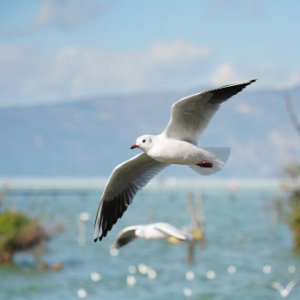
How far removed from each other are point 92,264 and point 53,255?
2.67 meters

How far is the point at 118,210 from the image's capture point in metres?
9.09

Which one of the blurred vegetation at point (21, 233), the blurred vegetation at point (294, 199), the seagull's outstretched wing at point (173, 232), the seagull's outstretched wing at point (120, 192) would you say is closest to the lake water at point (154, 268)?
the blurred vegetation at point (21, 233)

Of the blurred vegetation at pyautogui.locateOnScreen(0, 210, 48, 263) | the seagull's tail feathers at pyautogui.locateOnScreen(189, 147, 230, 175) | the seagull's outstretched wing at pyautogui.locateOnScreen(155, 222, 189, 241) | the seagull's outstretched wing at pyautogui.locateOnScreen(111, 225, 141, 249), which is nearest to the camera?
the seagull's tail feathers at pyautogui.locateOnScreen(189, 147, 230, 175)

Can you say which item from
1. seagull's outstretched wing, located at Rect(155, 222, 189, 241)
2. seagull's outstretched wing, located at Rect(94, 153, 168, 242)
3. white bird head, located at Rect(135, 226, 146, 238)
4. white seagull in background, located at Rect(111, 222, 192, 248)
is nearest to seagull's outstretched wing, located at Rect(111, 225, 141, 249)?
white seagull in background, located at Rect(111, 222, 192, 248)

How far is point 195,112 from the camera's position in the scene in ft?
26.0

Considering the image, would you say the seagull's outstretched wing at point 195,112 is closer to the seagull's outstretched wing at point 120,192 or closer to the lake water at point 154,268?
the seagull's outstretched wing at point 120,192

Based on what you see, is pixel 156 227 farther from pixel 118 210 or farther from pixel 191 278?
pixel 191 278

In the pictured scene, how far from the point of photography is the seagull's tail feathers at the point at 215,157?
790cm

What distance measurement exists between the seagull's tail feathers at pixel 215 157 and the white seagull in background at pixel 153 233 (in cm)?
149

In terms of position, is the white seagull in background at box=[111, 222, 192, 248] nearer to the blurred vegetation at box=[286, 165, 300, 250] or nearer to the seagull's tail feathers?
the seagull's tail feathers

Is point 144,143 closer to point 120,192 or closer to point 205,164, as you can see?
point 205,164

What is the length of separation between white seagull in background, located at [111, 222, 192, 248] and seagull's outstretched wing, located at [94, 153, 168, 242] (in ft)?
2.60

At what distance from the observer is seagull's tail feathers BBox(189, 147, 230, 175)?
790 centimetres

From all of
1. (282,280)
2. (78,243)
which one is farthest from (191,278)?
(78,243)
